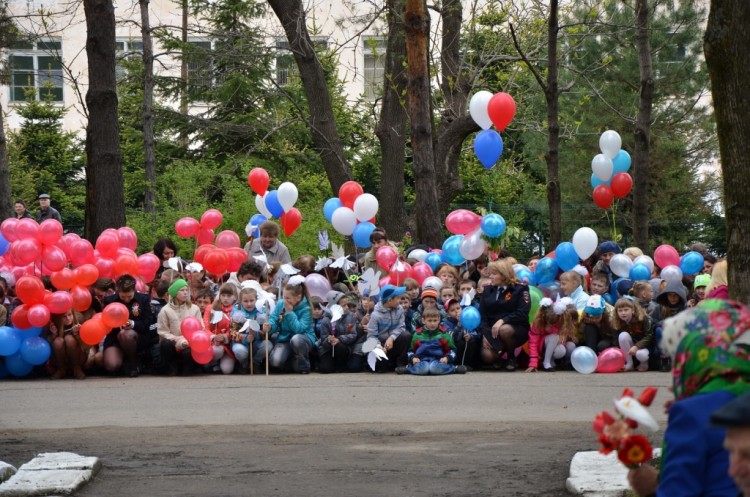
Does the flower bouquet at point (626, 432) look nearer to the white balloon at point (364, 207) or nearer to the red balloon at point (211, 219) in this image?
the white balloon at point (364, 207)

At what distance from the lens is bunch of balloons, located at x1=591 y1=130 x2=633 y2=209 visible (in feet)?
60.2

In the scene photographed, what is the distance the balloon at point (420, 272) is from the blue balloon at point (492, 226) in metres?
0.87

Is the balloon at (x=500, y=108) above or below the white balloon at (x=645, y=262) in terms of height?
above

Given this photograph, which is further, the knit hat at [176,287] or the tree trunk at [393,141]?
the tree trunk at [393,141]

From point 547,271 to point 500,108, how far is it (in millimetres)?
2281

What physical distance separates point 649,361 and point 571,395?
226 centimetres

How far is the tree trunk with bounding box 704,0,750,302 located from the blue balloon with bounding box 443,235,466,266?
8114 millimetres

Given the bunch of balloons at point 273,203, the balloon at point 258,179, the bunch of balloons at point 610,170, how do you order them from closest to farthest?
1. the bunch of balloons at point 273,203
2. the balloon at point 258,179
3. the bunch of balloons at point 610,170

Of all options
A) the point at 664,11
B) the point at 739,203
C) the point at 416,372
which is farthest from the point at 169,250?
the point at 664,11

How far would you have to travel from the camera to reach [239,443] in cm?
999

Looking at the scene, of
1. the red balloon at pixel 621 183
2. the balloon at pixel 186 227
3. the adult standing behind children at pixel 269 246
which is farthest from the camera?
the red balloon at pixel 621 183

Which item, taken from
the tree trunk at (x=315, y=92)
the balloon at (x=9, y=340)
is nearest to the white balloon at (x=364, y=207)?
the balloon at (x=9, y=340)

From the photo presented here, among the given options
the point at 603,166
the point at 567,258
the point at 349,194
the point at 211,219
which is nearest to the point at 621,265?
the point at 567,258

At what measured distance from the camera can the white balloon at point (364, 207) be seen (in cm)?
1689
